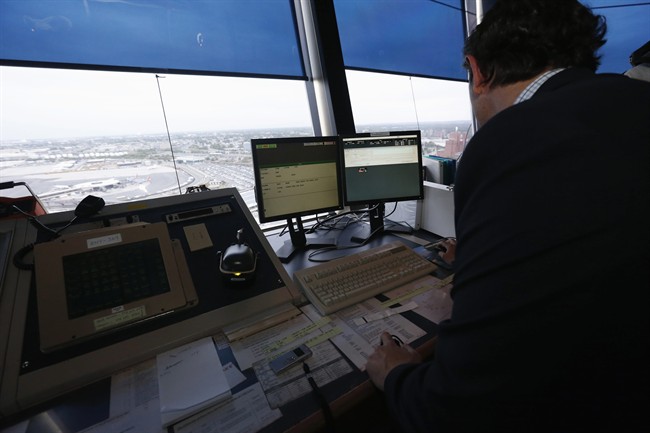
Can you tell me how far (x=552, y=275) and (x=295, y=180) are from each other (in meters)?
1.07

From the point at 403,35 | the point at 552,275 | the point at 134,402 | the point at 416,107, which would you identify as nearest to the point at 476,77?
the point at 552,275

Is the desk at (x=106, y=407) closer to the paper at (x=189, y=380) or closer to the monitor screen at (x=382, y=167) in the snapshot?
the paper at (x=189, y=380)

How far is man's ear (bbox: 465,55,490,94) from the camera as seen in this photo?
0.83m

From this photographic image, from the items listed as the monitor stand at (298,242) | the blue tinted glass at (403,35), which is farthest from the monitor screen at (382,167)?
the blue tinted glass at (403,35)

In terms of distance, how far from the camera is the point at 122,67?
149cm

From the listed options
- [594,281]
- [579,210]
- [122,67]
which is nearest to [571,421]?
[594,281]

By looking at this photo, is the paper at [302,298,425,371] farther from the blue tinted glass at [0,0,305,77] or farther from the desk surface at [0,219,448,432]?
the blue tinted glass at [0,0,305,77]

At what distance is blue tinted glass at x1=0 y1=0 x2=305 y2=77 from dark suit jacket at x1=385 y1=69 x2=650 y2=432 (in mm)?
1748

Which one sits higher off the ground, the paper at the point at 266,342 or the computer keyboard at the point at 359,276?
the computer keyboard at the point at 359,276

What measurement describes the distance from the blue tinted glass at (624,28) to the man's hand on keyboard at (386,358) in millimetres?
3862

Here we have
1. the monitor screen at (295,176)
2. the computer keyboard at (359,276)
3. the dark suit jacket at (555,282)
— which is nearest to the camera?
the dark suit jacket at (555,282)

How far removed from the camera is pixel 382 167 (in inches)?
59.0

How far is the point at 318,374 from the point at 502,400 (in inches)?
15.2

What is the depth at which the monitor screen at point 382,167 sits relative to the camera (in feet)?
4.75
